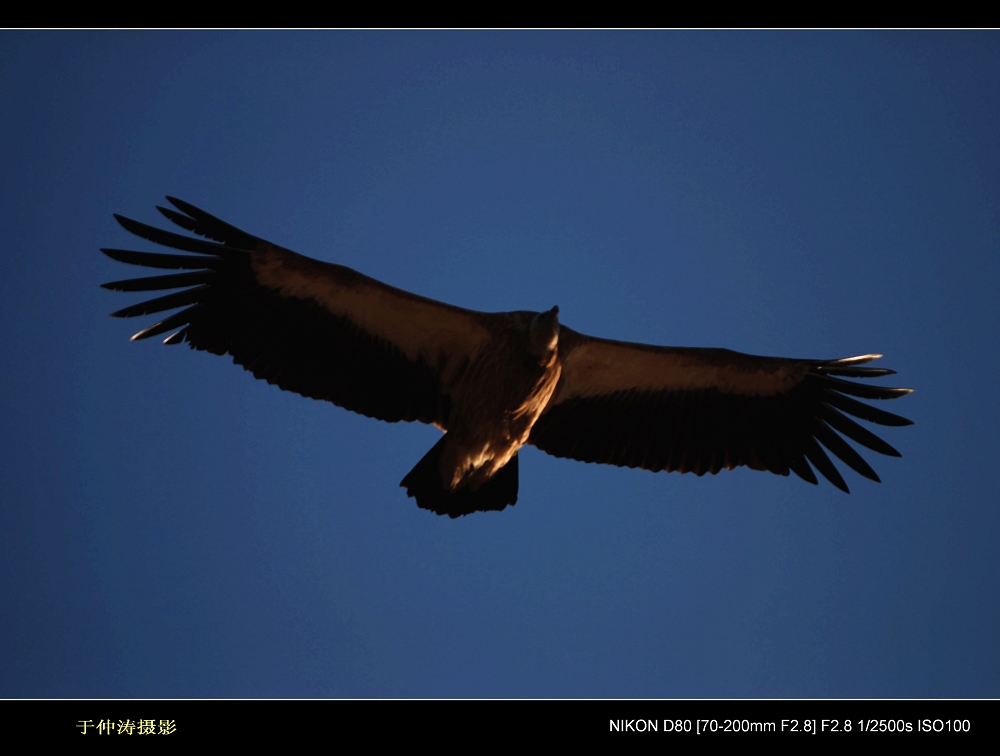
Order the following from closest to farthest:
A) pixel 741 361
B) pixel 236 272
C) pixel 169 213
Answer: pixel 169 213, pixel 236 272, pixel 741 361

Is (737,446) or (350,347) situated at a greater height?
(350,347)

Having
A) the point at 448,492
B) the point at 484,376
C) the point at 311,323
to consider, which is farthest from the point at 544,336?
the point at 311,323

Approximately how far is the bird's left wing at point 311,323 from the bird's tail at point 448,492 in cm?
40

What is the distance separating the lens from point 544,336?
6156mm

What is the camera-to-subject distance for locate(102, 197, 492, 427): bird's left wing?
651cm

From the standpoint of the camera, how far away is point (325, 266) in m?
6.61

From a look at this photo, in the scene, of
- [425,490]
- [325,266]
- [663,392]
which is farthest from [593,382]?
[325,266]

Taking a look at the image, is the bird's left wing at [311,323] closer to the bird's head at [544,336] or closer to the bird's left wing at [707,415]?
the bird's head at [544,336]

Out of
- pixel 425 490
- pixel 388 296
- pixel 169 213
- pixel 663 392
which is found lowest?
pixel 425 490

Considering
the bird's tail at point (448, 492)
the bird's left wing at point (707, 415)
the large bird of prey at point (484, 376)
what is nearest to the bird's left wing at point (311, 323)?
the large bird of prey at point (484, 376)

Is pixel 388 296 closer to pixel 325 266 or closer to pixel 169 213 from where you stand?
pixel 325 266

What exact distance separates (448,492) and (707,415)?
7.38 feet

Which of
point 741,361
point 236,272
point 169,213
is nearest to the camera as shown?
point 169,213

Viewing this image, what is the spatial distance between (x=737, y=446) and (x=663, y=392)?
0.74 meters
